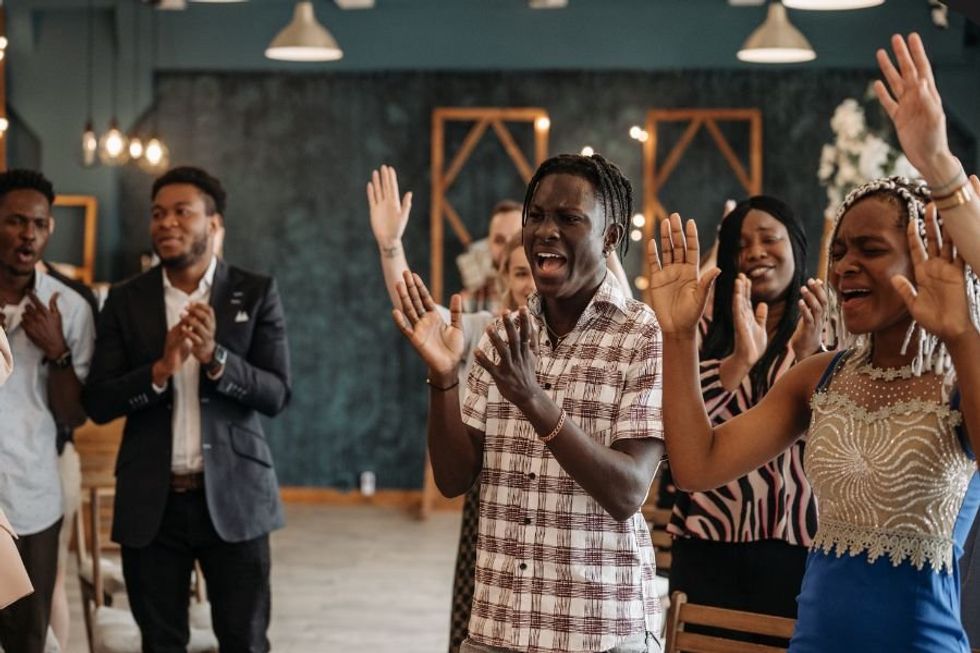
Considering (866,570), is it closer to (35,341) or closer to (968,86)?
(35,341)

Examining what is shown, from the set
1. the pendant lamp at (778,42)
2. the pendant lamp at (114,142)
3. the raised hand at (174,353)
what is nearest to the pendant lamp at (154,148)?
the pendant lamp at (114,142)

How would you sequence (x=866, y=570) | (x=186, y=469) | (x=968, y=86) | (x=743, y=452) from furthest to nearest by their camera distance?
(x=968, y=86) → (x=186, y=469) → (x=743, y=452) → (x=866, y=570)

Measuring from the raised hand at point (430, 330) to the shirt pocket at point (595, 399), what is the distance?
20 cm

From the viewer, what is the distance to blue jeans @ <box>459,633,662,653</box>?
2385 mm

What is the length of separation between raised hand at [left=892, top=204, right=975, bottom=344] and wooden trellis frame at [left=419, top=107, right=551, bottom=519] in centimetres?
811

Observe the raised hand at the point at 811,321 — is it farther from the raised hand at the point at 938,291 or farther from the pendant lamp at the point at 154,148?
the pendant lamp at the point at 154,148

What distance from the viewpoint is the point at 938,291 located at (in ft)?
6.25

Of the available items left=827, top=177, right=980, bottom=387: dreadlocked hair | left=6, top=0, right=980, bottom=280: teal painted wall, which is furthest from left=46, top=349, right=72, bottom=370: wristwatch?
left=6, top=0, right=980, bottom=280: teal painted wall

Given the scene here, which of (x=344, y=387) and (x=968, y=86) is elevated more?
(x=968, y=86)

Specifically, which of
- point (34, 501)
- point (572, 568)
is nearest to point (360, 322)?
point (34, 501)

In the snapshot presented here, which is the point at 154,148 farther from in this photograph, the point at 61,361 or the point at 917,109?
the point at 917,109

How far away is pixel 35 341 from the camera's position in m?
3.98

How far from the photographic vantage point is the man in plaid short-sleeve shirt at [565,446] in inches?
92.8

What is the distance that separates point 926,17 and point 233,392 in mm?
7461
